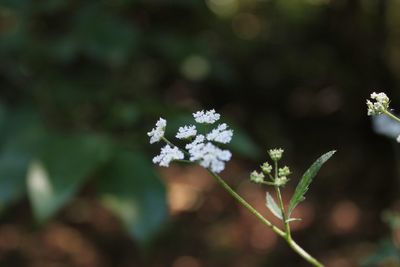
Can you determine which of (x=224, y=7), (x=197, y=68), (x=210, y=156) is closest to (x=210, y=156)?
(x=210, y=156)

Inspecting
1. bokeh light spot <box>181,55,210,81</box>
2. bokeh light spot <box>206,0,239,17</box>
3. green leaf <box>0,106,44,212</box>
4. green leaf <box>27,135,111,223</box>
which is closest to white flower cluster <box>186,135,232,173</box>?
green leaf <box>27,135,111,223</box>

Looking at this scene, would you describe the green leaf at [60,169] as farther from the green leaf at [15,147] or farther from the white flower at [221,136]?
the white flower at [221,136]

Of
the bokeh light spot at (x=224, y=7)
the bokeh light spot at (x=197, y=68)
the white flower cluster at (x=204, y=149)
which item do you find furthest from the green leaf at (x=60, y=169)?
the bokeh light spot at (x=224, y=7)

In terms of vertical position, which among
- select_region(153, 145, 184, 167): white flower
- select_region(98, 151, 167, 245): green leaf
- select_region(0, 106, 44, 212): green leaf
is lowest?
select_region(153, 145, 184, 167): white flower

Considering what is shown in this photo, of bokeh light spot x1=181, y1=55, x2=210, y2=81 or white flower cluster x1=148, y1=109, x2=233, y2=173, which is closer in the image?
white flower cluster x1=148, y1=109, x2=233, y2=173

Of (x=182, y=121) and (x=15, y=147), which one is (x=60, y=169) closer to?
(x=15, y=147)

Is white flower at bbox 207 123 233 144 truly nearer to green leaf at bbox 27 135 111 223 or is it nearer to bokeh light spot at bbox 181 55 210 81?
green leaf at bbox 27 135 111 223
